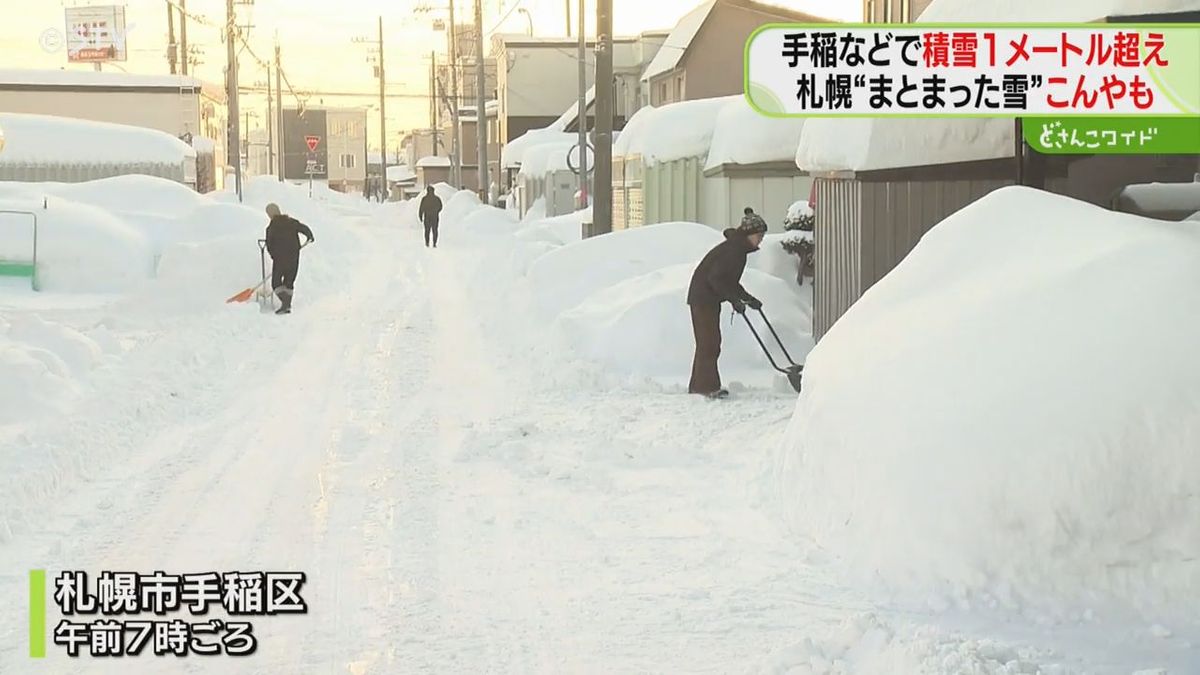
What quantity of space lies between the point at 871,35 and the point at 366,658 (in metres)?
4.16

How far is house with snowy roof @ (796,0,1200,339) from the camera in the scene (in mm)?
10984

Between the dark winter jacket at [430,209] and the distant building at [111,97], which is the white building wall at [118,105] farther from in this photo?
the dark winter jacket at [430,209]

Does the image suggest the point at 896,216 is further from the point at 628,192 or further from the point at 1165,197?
Result: the point at 628,192

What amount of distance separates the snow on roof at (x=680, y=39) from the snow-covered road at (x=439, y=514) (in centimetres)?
2917

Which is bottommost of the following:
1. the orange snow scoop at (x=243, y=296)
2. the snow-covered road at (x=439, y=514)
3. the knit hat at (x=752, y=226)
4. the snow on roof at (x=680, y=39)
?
the snow-covered road at (x=439, y=514)

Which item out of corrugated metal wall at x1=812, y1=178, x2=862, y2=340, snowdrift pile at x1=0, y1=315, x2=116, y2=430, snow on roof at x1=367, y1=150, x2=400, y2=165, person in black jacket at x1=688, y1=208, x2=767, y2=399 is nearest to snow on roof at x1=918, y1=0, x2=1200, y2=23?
corrugated metal wall at x1=812, y1=178, x2=862, y2=340

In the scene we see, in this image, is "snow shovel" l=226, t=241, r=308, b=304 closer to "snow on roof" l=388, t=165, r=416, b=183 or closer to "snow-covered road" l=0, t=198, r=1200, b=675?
"snow-covered road" l=0, t=198, r=1200, b=675

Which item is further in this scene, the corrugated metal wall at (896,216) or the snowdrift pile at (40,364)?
the corrugated metal wall at (896,216)

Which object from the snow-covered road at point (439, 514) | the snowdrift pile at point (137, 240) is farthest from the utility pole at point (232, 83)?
the snow-covered road at point (439, 514)

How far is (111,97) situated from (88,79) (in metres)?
1.77

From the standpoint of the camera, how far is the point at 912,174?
39.0 ft

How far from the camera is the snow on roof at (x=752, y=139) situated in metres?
21.0

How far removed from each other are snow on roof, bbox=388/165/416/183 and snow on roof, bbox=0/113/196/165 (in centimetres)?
6734

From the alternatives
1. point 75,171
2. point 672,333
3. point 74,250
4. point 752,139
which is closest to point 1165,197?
point 672,333
